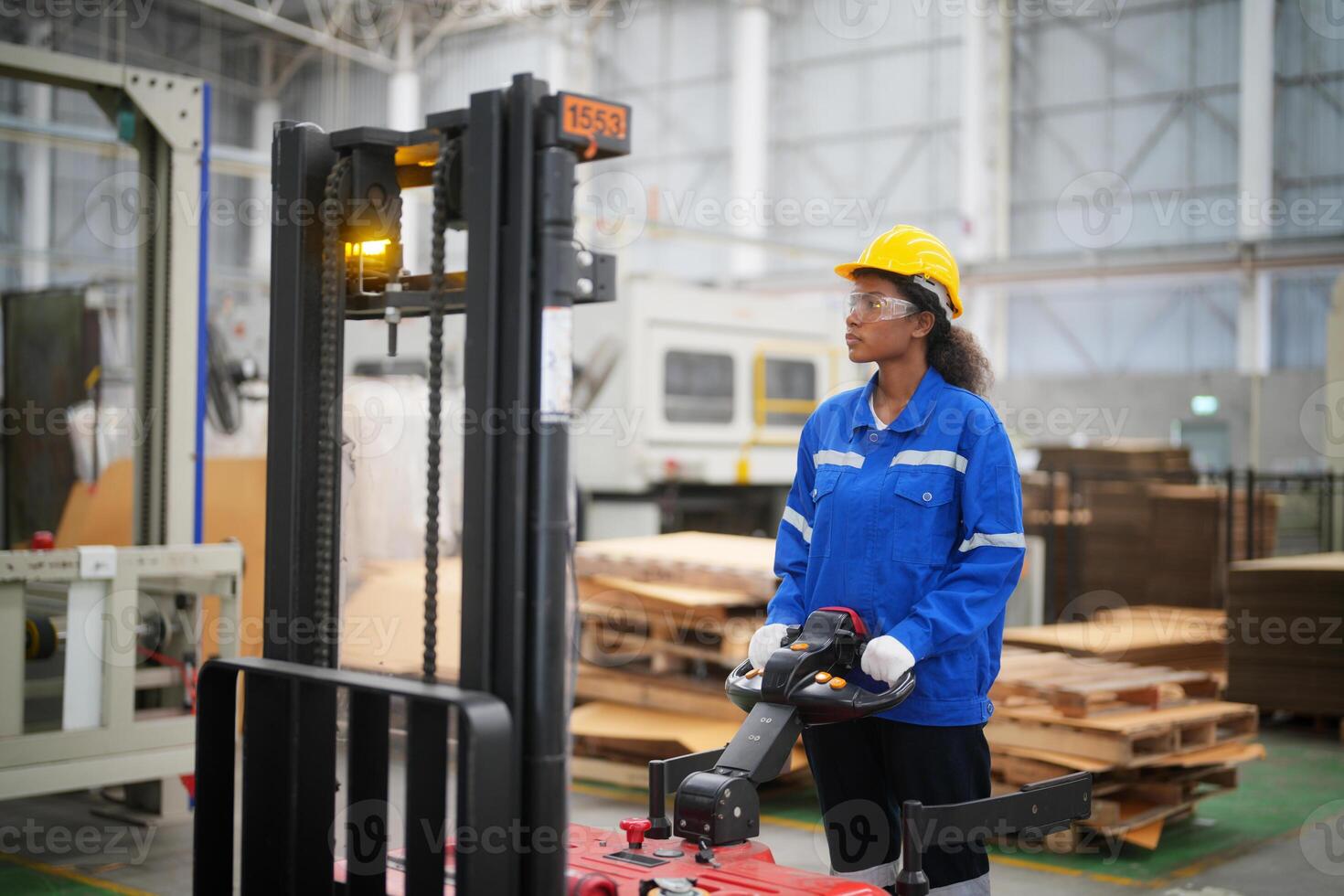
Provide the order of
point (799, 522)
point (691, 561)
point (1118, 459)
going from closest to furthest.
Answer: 1. point (799, 522)
2. point (691, 561)
3. point (1118, 459)

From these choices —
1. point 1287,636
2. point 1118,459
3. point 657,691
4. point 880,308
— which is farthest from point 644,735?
point 1118,459

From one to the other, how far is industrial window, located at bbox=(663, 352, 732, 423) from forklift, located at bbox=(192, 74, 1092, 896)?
7.56 m

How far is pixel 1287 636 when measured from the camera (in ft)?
23.6

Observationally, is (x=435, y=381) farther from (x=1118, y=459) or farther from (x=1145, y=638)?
(x=1118, y=459)

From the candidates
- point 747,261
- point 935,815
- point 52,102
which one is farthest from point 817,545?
point 52,102

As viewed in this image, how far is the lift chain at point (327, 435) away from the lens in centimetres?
261

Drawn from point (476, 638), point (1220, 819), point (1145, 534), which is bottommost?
point (1220, 819)

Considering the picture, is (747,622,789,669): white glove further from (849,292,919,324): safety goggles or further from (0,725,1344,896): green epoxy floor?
(0,725,1344,896): green epoxy floor

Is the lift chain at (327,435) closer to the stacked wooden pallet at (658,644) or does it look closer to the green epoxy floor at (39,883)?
the green epoxy floor at (39,883)

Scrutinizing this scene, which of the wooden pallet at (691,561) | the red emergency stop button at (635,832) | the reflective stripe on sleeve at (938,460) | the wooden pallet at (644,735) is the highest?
the reflective stripe on sleeve at (938,460)

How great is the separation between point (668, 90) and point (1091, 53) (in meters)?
7.26

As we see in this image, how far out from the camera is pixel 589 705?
22.2 feet

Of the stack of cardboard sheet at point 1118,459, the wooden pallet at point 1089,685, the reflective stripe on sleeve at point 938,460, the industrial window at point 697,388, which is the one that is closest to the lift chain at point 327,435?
the reflective stripe on sleeve at point 938,460

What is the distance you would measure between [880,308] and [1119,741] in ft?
9.78
